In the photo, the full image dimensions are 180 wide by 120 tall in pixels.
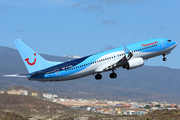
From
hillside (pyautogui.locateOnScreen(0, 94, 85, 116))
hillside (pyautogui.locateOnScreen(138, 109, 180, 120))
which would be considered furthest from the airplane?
hillside (pyautogui.locateOnScreen(0, 94, 85, 116))

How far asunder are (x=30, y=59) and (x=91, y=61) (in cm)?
1239

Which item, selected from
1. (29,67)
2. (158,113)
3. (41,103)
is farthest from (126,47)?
(41,103)

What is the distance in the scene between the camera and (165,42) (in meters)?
77.7

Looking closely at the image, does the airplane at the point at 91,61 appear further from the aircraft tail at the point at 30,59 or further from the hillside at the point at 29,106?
the hillside at the point at 29,106

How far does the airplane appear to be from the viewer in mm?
63188

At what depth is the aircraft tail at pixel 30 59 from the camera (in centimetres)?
6188

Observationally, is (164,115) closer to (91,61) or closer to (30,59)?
(91,61)

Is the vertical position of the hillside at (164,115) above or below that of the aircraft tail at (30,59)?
below

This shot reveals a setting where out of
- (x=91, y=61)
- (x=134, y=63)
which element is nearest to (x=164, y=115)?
(x=134, y=63)

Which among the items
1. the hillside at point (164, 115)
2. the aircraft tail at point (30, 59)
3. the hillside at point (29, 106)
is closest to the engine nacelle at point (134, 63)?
the aircraft tail at point (30, 59)

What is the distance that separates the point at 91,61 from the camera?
6806 centimetres

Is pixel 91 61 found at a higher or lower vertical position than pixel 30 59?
higher

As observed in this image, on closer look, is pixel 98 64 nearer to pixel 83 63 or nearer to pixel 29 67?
pixel 83 63

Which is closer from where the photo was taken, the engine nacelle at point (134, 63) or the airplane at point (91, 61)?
the airplane at point (91, 61)
